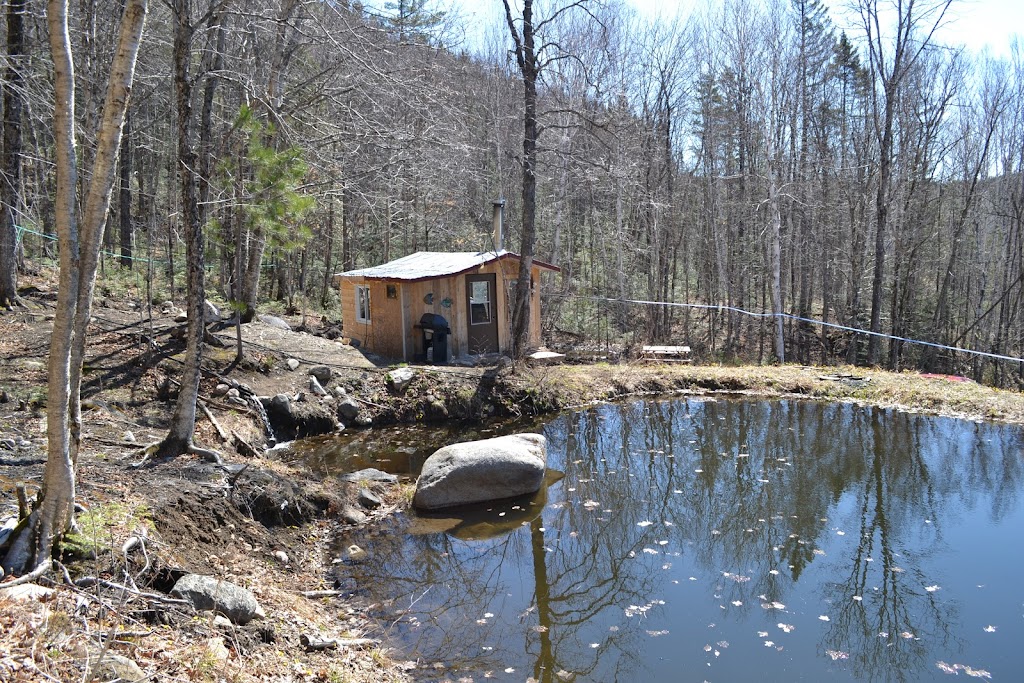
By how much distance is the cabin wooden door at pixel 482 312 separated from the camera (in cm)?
1662

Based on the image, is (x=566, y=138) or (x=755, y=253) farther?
(x=755, y=253)

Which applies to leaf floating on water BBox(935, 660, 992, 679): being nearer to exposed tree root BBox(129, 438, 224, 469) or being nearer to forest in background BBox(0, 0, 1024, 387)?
exposed tree root BBox(129, 438, 224, 469)

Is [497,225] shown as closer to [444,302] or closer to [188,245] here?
[444,302]

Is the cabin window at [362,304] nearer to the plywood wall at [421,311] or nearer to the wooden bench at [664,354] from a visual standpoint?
the plywood wall at [421,311]

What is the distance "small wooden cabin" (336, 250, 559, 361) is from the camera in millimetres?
16062

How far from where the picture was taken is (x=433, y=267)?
16.4m

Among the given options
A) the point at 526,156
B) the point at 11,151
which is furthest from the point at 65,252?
the point at 526,156

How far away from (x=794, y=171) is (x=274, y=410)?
60.0 ft

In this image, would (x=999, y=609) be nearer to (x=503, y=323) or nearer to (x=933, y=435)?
(x=933, y=435)

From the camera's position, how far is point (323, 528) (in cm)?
768

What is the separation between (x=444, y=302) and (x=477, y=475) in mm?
7972

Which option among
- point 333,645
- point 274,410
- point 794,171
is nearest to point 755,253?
point 794,171

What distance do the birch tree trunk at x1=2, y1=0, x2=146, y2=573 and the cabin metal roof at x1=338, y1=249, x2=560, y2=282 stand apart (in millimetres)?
10974

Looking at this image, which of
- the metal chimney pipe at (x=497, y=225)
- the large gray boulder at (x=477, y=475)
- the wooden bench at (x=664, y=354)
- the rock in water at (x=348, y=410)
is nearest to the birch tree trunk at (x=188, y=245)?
the large gray boulder at (x=477, y=475)
